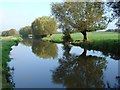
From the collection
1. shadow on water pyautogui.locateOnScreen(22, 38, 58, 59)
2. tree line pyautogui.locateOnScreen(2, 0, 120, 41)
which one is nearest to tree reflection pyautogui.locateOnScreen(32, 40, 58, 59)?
shadow on water pyautogui.locateOnScreen(22, 38, 58, 59)

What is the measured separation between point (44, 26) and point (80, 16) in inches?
2311

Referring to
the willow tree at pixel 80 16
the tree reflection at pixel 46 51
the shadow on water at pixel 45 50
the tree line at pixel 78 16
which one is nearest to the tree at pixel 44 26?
the shadow on water at pixel 45 50

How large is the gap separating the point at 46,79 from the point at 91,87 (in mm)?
3912

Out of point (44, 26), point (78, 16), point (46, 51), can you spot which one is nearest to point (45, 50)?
point (46, 51)

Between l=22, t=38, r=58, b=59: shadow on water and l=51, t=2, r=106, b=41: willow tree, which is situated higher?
l=51, t=2, r=106, b=41: willow tree

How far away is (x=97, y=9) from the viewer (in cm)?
4603

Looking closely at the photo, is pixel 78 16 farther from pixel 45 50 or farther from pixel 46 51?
pixel 46 51

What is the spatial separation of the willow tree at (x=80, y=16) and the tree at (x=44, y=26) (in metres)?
49.3

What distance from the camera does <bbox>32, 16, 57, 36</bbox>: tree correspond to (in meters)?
102

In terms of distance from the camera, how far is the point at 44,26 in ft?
344

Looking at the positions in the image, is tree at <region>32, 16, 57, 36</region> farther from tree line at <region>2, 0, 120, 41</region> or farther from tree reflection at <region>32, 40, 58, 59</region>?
tree line at <region>2, 0, 120, 41</region>

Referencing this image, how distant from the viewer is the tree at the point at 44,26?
334 ft

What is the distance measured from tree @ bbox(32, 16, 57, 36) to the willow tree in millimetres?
49276

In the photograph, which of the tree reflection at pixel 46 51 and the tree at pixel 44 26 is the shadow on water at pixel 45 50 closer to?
the tree reflection at pixel 46 51
